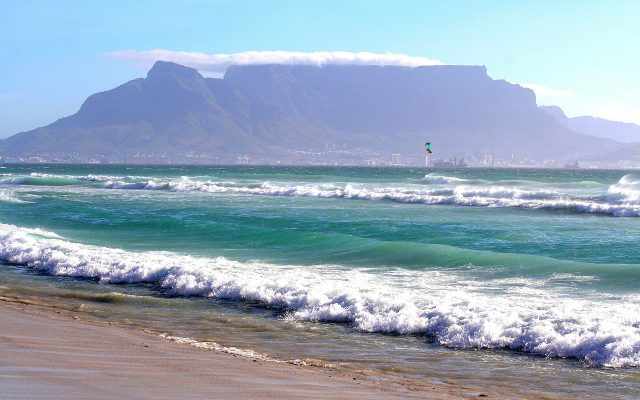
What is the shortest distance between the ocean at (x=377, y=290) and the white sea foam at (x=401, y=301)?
0.03 m

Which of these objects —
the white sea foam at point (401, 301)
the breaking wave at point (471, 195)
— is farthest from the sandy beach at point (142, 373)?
the breaking wave at point (471, 195)

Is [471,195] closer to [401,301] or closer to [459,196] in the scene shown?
[459,196]

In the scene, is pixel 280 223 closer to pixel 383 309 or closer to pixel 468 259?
pixel 468 259

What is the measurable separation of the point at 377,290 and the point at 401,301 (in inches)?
47.5

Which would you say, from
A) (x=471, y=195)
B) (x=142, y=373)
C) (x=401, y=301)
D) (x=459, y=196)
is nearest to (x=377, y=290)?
(x=401, y=301)

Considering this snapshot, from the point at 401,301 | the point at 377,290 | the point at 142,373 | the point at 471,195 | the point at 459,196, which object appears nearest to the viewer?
the point at 142,373

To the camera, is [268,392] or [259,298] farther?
[259,298]

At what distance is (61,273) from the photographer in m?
16.1

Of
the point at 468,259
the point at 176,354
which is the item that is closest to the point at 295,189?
the point at 468,259

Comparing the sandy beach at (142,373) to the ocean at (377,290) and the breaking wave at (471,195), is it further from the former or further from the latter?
the breaking wave at (471,195)

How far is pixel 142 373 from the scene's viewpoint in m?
7.32

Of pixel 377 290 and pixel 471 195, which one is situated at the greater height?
→ pixel 471 195

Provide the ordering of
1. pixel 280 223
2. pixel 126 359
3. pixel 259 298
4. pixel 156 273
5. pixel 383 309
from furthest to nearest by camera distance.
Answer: pixel 280 223 → pixel 156 273 → pixel 259 298 → pixel 383 309 → pixel 126 359

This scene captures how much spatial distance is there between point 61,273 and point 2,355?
8.62m
